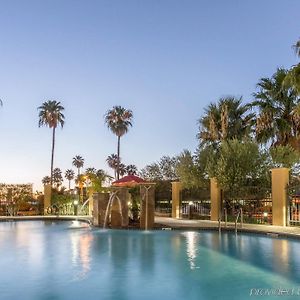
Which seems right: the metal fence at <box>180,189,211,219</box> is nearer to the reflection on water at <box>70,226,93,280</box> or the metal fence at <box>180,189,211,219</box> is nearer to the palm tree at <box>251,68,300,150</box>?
the palm tree at <box>251,68,300,150</box>

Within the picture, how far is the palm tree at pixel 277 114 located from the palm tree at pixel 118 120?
26.5m

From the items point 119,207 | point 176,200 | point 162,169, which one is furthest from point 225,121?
point 162,169

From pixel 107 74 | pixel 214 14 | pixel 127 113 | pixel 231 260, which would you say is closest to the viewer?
pixel 231 260

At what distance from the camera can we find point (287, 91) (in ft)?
79.2

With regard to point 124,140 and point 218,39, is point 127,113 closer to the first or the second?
point 124,140

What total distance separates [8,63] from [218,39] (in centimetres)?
1371

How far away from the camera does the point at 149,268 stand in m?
9.63

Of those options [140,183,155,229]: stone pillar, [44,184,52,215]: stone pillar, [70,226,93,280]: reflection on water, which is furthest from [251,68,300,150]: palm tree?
[44,184,52,215]: stone pillar

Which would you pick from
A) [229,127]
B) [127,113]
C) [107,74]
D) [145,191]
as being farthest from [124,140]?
[145,191]

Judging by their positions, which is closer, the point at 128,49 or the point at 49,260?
the point at 49,260

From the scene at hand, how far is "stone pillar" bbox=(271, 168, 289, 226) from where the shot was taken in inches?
709

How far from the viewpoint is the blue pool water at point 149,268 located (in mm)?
7484

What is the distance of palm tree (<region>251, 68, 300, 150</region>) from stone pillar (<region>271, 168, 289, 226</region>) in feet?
21.2

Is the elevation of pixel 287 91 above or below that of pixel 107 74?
below
